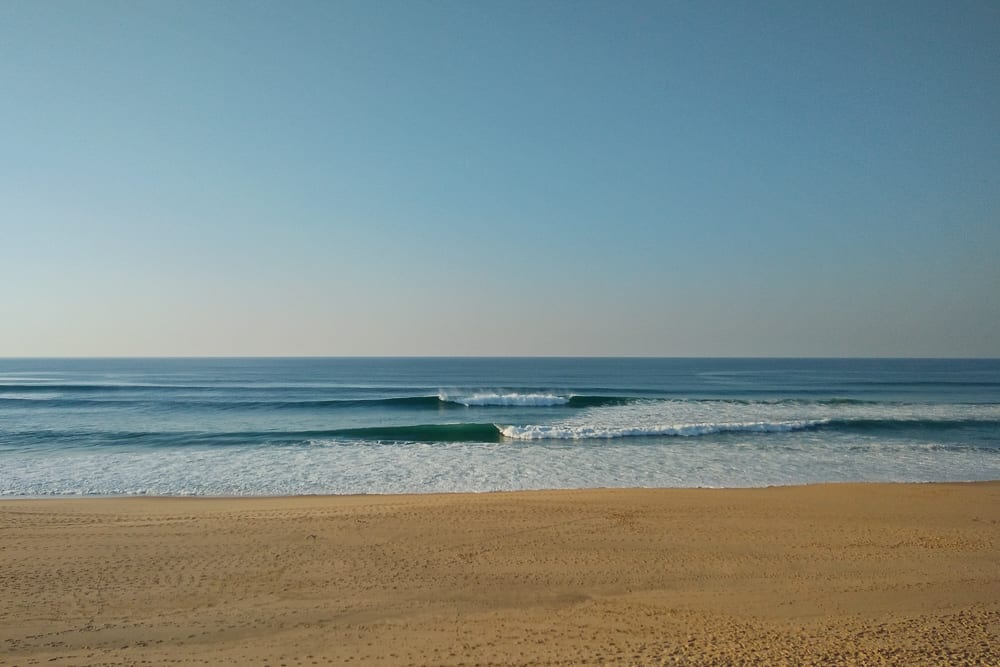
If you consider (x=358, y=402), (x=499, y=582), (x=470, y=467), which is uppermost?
(x=499, y=582)

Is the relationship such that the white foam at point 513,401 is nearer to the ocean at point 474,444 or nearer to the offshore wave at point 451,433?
the ocean at point 474,444

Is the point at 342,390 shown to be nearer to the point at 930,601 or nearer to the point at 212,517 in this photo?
the point at 212,517

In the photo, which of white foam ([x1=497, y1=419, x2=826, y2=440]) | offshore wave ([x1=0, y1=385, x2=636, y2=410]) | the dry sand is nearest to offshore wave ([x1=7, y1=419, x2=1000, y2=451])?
white foam ([x1=497, y1=419, x2=826, y2=440])

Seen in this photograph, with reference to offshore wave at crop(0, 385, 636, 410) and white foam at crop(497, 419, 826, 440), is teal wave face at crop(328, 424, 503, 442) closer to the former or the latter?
white foam at crop(497, 419, 826, 440)

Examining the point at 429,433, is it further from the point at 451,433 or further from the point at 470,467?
the point at 470,467

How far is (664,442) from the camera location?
65.6 ft

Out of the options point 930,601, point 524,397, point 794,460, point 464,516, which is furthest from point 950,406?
point 464,516

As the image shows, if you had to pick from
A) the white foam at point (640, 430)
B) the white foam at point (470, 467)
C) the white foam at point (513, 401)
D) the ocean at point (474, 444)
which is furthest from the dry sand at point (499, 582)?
the white foam at point (513, 401)

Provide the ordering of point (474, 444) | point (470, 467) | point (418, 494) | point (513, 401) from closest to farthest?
1. point (418, 494)
2. point (470, 467)
3. point (474, 444)
4. point (513, 401)

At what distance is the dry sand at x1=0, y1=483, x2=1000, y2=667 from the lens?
5664mm

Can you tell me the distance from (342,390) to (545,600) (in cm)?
4092

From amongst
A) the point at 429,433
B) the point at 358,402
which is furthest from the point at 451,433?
the point at 358,402

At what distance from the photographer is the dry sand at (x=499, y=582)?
5.66m

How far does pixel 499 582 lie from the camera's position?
738 cm
